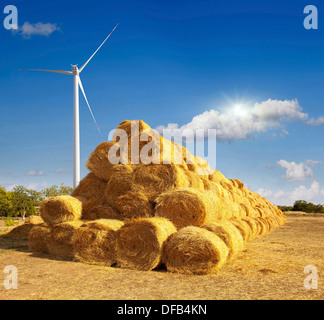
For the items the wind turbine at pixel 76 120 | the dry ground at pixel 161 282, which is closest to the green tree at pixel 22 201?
the wind turbine at pixel 76 120

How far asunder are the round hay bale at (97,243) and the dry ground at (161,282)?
32 centimetres

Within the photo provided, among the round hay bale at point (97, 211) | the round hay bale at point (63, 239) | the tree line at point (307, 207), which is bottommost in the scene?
the tree line at point (307, 207)

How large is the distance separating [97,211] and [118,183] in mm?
1278

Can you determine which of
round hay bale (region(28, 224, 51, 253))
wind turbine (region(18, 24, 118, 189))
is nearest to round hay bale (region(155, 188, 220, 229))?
round hay bale (region(28, 224, 51, 253))

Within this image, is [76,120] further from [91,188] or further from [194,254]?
[194,254]

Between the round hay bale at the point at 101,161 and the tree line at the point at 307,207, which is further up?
the round hay bale at the point at 101,161

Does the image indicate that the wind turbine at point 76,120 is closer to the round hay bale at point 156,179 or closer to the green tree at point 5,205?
the round hay bale at point 156,179

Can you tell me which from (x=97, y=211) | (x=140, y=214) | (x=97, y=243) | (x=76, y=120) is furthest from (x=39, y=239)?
(x=76, y=120)

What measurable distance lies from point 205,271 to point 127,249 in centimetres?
213

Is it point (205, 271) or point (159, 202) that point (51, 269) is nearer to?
point (159, 202)

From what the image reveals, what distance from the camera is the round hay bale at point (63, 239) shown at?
1058 cm

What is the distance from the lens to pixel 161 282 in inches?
289

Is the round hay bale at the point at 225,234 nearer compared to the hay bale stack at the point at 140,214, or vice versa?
the hay bale stack at the point at 140,214
